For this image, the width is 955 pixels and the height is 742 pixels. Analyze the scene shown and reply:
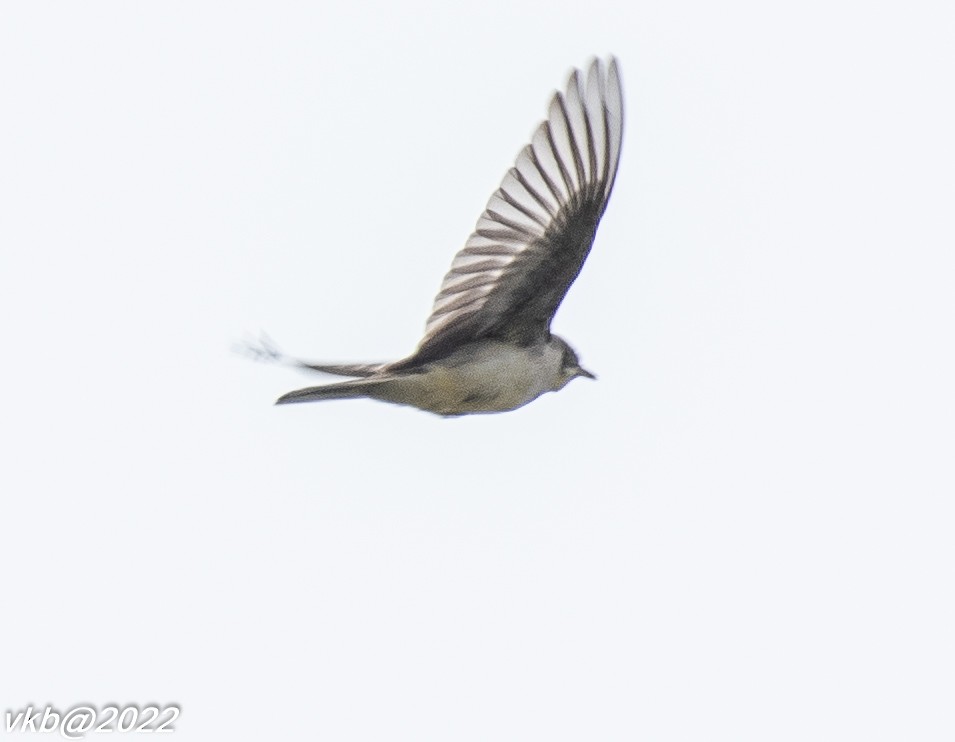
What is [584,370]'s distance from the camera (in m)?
10.4

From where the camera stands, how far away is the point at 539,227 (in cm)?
886

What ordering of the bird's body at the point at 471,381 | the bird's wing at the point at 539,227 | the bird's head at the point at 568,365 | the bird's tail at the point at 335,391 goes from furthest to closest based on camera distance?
the bird's head at the point at 568,365
the bird's body at the point at 471,381
the bird's wing at the point at 539,227
the bird's tail at the point at 335,391

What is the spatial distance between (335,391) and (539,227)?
1.46 meters

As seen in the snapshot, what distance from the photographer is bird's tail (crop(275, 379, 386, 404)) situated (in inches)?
326

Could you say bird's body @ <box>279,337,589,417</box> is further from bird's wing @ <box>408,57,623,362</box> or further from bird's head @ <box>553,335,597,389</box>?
bird's head @ <box>553,335,597,389</box>

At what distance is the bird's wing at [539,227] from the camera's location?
847cm

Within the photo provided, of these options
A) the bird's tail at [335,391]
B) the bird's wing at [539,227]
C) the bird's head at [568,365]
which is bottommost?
the bird's tail at [335,391]

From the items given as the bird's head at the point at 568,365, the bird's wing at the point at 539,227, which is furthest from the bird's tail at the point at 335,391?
the bird's head at the point at 568,365

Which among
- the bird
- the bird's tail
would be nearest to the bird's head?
the bird

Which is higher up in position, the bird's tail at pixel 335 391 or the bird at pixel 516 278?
the bird at pixel 516 278

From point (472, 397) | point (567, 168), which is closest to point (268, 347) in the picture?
point (472, 397)

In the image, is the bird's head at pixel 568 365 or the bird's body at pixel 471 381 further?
the bird's head at pixel 568 365

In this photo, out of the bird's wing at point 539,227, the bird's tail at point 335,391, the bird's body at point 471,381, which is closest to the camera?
the bird's tail at point 335,391

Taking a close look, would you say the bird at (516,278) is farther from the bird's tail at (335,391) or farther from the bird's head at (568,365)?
the bird's head at (568,365)
